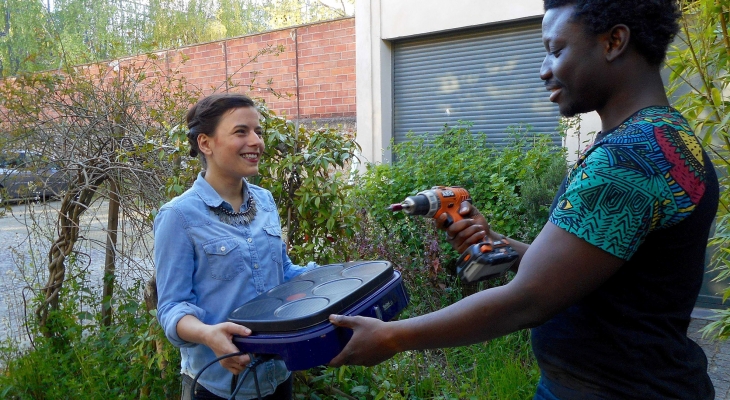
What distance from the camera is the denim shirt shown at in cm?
211

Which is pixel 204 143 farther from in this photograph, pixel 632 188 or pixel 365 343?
pixel 632 188

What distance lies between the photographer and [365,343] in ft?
5.18

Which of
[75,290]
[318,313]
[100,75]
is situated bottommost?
[75,290]

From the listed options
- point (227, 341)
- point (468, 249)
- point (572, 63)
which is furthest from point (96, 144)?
point (572, 63)

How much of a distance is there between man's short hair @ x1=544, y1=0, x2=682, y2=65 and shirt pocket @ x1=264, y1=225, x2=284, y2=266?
58.0 inches

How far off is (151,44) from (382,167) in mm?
Result: 2337

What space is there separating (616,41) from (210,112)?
62.9 inches

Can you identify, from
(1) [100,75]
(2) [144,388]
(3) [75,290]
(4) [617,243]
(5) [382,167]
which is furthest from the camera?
(5) [382,167]

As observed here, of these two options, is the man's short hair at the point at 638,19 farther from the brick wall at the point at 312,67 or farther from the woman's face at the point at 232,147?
the brick wall at the point at 312,67

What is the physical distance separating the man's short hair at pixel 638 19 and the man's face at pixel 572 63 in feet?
0.09

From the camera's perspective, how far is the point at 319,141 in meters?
3.74

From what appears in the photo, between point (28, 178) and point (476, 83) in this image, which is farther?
point (476, 83)

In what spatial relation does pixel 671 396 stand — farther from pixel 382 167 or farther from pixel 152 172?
pixel 382 167

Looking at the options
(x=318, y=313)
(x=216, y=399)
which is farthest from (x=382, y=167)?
(x=318, y=313)
